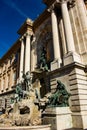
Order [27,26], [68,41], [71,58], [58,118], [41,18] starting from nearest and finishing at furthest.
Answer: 1. [58,118]
2. [71,58]
3. [68,41]
4. [41,18]
5. [27,26]

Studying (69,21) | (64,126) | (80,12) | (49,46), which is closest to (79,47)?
(69,21)

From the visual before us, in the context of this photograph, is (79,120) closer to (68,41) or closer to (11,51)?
(68,41)

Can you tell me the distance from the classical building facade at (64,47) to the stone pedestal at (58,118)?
2.15 ft

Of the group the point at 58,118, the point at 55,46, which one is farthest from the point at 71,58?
the point at 58,118

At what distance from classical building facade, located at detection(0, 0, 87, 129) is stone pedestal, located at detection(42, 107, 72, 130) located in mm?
656

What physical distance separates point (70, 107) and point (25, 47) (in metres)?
15.9

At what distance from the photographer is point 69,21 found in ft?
54.0

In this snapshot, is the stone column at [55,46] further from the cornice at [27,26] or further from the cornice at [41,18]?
the cornice at [27,26]

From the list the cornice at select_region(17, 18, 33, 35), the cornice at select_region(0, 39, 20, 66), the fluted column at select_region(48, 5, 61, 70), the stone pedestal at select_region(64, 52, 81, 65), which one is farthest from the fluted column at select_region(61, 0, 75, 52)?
the cornice at select_region(0, 39, 20, 66)

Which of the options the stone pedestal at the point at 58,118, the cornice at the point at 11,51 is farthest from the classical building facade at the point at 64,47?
the cornice at the point at 11,51

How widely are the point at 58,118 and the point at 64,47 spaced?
871 cm

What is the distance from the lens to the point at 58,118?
1001cm

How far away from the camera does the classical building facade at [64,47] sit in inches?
470

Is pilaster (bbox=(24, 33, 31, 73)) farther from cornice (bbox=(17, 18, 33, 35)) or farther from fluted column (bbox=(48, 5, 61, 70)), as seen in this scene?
fluted column (bbox=(48, 5, 61, 70))
